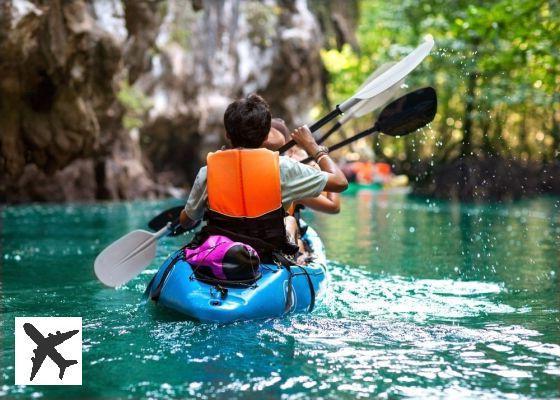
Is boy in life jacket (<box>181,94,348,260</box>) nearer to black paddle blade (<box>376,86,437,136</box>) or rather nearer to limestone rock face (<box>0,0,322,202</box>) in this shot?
black paddle blade (<box>376,86,437,136</box>)

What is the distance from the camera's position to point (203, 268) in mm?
3928

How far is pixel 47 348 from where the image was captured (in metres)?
3.17

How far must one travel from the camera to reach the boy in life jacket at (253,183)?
388 cm

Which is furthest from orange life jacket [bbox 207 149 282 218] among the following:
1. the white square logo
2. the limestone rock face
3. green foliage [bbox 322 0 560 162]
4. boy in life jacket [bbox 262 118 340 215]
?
the limestone rock face

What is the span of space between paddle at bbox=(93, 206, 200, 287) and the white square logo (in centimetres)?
136

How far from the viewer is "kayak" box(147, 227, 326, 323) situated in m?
3.77

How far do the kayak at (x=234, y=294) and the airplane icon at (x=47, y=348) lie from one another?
26.1 inches

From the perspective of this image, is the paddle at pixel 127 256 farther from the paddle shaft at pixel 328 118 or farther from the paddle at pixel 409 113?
the paddle at pixel 409 113

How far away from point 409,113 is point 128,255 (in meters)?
2.16

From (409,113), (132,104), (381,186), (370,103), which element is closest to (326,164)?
(409,113)

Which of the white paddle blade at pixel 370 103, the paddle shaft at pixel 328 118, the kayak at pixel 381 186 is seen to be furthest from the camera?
the kayak at pixel 381 186

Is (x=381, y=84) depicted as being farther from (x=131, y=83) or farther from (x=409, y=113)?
(x=131, y=83)

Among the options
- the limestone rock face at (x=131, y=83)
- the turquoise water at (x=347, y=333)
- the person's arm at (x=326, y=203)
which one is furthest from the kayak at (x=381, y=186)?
the person's arm at (x=326, y=203)

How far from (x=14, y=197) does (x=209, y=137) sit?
623 cm
